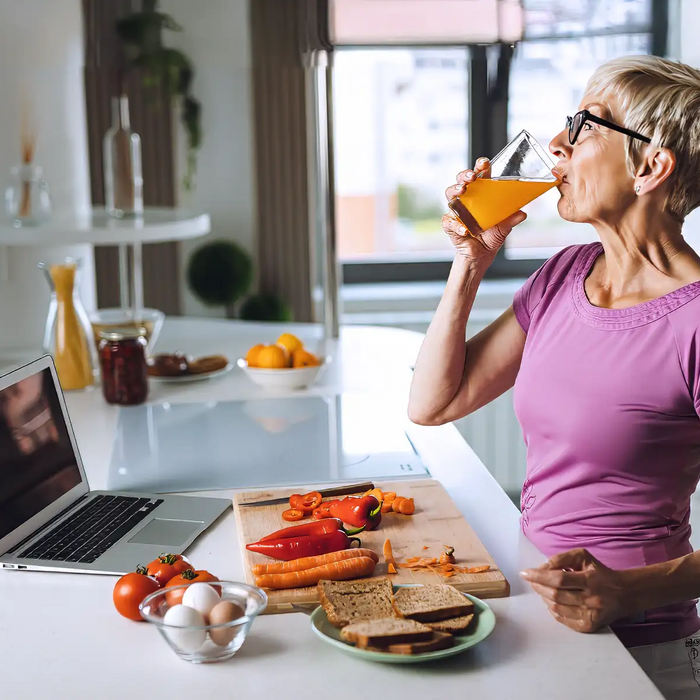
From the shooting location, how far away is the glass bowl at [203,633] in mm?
887

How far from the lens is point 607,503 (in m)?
1.19

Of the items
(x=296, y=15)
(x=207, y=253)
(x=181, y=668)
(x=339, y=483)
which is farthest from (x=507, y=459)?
(x=181, y=668)

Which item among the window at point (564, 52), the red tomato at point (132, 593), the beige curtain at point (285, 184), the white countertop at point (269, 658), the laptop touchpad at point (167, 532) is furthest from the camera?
the window at point (564, 52)

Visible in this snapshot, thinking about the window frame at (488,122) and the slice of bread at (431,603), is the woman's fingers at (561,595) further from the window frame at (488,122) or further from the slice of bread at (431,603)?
the window frame at (488,122)

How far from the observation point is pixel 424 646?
0.89 m

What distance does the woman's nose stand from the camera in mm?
1218

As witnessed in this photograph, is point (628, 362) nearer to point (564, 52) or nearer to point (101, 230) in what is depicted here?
point (101, 230)

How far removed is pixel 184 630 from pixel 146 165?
2546 mm

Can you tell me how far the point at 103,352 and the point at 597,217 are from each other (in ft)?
3.56

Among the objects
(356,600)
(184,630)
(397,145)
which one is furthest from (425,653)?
(397,145)

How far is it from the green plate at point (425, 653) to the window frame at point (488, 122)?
2649 millimetres

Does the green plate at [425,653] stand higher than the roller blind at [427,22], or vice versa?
the roller blind at [427,22]

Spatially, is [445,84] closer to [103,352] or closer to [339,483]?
[103,352]

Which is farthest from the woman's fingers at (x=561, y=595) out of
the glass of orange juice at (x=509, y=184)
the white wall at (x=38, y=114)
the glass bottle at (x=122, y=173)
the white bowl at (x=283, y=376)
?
the glass bottle at (x=122, y=173)
